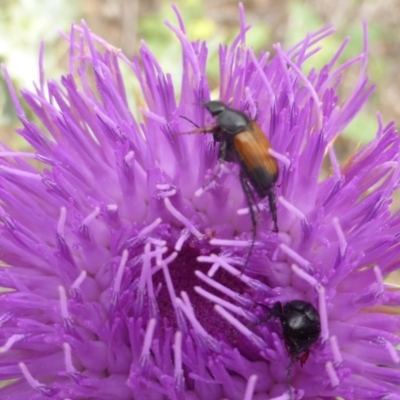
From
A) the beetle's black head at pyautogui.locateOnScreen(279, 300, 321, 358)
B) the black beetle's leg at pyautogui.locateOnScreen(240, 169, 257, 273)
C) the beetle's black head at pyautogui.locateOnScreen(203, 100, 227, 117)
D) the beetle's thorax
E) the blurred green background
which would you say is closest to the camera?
the beetle's black head at pyautogui.locateOnScreen(279, 300, 321, 358)

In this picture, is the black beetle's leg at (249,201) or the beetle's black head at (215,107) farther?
the beetle's black head at (215,107)

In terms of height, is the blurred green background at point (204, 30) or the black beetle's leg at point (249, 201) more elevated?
the blurred green background at point (204, 30)

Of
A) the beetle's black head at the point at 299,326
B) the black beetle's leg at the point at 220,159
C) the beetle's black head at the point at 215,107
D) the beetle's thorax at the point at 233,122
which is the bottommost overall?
the beetle's black head at the point at 299,326

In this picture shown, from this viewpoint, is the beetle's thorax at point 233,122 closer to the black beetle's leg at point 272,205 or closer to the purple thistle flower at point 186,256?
the purple thistle flower at point 186,256

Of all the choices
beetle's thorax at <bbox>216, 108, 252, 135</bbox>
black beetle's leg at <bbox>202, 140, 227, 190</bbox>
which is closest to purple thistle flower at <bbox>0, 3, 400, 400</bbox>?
black beetle's leg at <bbox>202, 140, 227, 190</bbox>

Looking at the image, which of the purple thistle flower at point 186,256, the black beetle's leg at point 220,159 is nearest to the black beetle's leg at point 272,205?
the purple thistle flower at point 186,256

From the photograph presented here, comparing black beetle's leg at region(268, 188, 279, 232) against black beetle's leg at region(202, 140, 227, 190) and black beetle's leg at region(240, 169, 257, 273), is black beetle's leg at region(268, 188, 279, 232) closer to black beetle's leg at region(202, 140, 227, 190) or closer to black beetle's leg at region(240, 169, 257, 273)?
black beetle's leg at region(240, 169, 257, 273)

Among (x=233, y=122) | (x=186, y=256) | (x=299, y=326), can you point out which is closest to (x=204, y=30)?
(x=233, y=122)

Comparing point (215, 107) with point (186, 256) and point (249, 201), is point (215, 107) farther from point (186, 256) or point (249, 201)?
point (186, 256)
